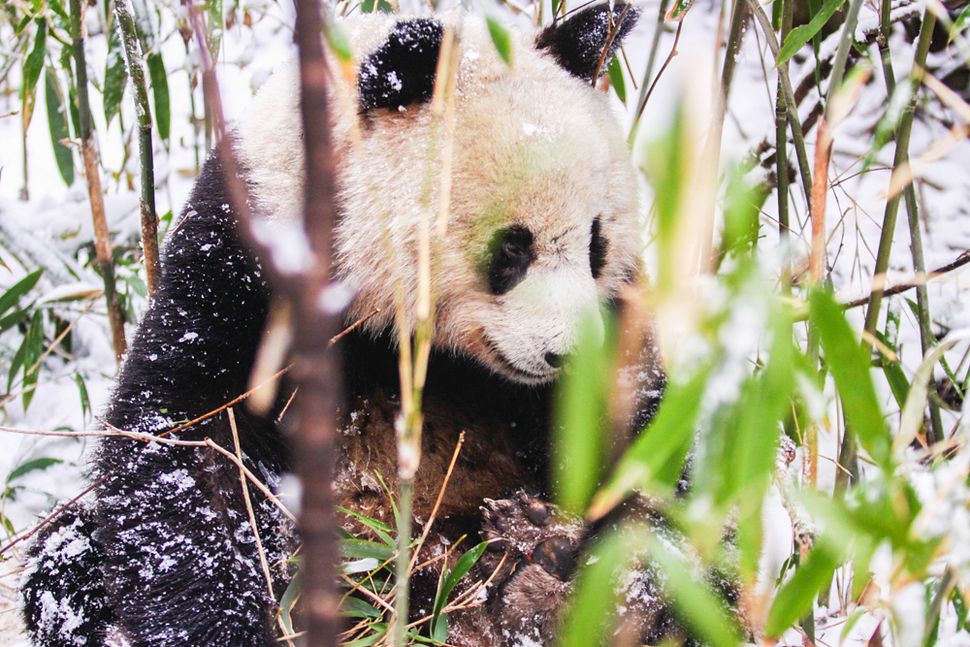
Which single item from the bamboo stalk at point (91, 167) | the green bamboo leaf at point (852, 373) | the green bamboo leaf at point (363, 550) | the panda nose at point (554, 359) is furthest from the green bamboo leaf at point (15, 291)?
the green bamboo leaf at point (852, 373)

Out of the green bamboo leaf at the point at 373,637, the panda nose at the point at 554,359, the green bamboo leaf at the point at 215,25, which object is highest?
the green bamboo leaf at the point at 215,25

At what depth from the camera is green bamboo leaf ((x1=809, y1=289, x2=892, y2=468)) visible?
99 cm

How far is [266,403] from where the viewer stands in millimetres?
1998

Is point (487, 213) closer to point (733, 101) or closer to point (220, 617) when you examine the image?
point (220, 617)

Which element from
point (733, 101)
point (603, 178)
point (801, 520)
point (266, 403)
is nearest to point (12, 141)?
point (733, 101)

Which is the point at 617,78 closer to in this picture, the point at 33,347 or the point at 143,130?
the point at 143,130

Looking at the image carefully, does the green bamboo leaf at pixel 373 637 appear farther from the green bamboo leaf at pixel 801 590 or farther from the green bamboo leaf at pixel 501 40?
the green bamboo leaf at pixel 501 40

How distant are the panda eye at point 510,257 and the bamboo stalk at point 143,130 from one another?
0.85 metres

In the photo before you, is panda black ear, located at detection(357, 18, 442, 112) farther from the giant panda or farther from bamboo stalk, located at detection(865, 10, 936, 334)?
bamboo stalk, located at detection(865, 10, 936, 334)

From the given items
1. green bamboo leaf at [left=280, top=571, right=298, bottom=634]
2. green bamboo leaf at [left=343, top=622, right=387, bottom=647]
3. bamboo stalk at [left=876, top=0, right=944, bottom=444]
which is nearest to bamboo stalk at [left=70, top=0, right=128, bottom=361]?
green bamboo leaf at [left=280, top=571, right=298, bottom=634]

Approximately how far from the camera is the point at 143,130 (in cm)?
234

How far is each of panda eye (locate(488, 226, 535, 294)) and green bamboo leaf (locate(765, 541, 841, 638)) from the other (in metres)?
0.92

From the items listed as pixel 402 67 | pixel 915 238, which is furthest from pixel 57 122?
pixel 915 238

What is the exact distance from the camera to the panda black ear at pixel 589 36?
80.9 inches
